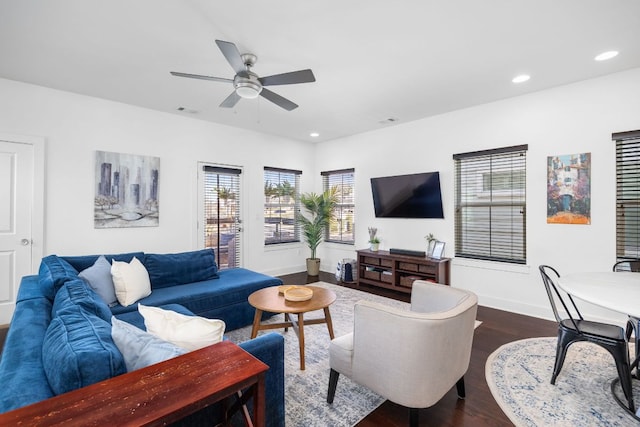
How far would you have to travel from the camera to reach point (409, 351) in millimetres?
1625

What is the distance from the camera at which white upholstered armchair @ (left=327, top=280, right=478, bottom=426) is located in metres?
1.62

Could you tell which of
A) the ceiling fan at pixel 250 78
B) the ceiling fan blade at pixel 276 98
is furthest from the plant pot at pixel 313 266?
the ceiling fan at pixel 250 78

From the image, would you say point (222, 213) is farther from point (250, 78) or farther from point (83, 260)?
point (250, 78)

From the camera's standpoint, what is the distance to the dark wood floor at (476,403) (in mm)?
1883

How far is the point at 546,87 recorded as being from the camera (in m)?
3.58

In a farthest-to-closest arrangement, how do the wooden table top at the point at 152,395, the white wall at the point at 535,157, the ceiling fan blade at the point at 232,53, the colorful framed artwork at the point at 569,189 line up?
the colorful framed artwork at the point at 569,189
the white wall at the point at 535,157
the ceiling fan blade at the point at 232,53
the wooden table top at the point at 152,395

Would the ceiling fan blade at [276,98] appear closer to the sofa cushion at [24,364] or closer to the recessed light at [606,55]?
the sofa cushion at [24,364]

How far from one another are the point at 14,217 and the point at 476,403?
16.2ft

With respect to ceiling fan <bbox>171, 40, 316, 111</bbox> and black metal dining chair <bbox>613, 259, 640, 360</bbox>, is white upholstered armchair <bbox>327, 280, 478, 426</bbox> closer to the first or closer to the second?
black metal dining chair <bbox>613, 259, 640, 360</bbox>

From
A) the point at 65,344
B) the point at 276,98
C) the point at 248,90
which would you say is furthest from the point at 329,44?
the point at 65,344

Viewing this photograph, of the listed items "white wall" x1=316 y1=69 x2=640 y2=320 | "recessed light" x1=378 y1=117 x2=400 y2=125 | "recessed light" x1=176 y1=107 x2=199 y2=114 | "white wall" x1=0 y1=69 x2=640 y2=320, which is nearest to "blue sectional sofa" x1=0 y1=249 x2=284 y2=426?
"white wall" x1=0 y1=69 x2=640 y2=320

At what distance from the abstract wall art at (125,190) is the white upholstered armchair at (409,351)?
3.67 meters

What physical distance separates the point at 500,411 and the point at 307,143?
5.48 meters

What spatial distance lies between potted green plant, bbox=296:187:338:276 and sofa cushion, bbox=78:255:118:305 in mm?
3592
